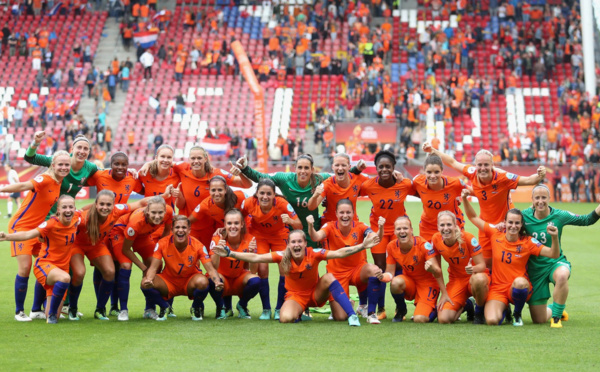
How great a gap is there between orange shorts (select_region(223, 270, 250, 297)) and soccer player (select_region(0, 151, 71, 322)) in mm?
1871

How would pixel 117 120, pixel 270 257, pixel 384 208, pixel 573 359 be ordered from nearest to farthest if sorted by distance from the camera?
1. pixel 573 359
2. pixel 270 257
3. pixel 384 208
4. pixel 117 120

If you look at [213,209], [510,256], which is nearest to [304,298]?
[213,209]

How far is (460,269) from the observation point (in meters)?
9.01

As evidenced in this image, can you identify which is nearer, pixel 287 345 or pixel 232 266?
pixel 287 345

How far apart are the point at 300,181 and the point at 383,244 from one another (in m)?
1.17

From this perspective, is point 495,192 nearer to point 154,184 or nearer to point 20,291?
point 154,184

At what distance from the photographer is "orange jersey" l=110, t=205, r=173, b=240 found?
29.5 ft

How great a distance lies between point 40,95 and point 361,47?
12.5 metres

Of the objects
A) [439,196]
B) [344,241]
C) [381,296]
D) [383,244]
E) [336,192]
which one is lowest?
[381,296]

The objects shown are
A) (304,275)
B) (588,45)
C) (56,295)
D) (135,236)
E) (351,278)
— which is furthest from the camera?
(588,45)

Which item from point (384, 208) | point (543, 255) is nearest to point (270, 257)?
point (384, 208)

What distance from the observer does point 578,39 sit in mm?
33625

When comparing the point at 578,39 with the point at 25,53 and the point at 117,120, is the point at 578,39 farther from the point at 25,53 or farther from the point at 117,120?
the point at 25,53

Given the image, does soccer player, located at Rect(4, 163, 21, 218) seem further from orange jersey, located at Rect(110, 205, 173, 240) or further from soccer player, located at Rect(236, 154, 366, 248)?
soccer player, located at Rect(236, 154, 366, 248)
